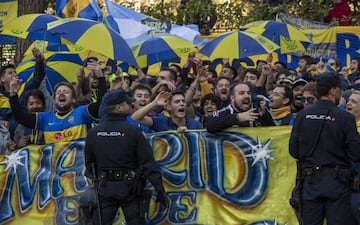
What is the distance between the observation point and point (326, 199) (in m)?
8.09

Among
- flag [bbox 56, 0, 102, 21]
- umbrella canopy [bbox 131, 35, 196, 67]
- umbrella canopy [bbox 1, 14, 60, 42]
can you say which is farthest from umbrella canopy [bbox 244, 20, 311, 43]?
umbrella canopy [bbox 1, 14, 60, 42]

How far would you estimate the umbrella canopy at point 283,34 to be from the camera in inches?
565

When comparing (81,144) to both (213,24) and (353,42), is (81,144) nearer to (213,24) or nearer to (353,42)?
(353,42)

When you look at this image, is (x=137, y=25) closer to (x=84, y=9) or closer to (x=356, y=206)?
(x=84, y=9)

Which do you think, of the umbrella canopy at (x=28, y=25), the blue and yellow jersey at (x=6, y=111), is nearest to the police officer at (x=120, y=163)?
the blue and yellow jersey at (x=6, y=111)

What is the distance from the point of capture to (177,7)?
2105 centimetres

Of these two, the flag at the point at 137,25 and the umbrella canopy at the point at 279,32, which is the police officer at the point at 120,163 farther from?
the umbrella canopy at the point at 279,32

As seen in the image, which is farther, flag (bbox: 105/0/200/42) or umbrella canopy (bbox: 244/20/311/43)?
flag (bbox: 105/0/200/42)

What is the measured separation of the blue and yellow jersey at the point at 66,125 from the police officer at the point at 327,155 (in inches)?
116

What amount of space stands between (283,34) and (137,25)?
244 centimetres

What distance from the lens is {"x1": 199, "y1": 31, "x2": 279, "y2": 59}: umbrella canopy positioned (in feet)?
43.2

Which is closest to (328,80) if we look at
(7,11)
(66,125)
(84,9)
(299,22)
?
(66,125)

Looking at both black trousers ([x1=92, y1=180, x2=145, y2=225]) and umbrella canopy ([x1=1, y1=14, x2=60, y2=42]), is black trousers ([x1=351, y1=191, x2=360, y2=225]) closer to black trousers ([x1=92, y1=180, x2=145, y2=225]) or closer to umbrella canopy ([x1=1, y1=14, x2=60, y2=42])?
black trousers ([x1=92, y1=180, x2=145, y2=225])

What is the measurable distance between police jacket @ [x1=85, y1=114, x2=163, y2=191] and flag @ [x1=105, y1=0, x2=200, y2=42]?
5.77 m
